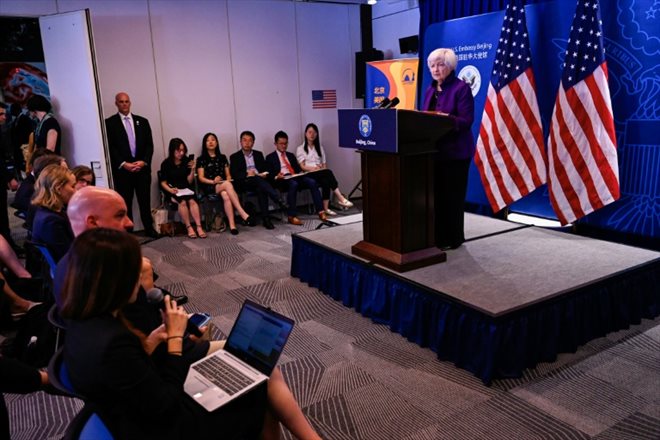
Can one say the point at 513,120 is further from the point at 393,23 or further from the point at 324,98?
the point at 324,98

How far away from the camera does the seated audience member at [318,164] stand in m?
7.08

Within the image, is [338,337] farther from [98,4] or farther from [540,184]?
[98,4]

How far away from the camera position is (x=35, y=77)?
10242 mm

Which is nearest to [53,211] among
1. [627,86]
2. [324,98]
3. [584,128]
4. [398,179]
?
[398,179]

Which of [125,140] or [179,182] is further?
[179,182]

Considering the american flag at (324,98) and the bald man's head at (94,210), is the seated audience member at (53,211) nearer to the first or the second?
the bald man's head at (94,210)

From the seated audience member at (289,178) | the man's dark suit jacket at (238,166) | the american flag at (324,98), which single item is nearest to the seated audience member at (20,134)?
the man's dark suit jacket at (238,166)

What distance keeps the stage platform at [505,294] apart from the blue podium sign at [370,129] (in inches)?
33.1

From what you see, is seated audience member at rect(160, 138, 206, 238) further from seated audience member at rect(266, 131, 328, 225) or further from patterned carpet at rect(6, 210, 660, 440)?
patterned carpet at rect(6, 210, 660, 440)

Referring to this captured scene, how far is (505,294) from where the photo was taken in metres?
3.08

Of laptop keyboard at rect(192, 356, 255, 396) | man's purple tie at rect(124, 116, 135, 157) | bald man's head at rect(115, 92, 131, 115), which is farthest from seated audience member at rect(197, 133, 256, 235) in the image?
laptop keyboard at rect(192, 356, 255, 396)

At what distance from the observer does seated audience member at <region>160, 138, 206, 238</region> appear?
6254 millimetres

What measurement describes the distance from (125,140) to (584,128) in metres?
4.77

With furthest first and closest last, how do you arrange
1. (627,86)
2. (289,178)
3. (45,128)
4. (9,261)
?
(289,178), (45,128), (627,86), (9,261)
